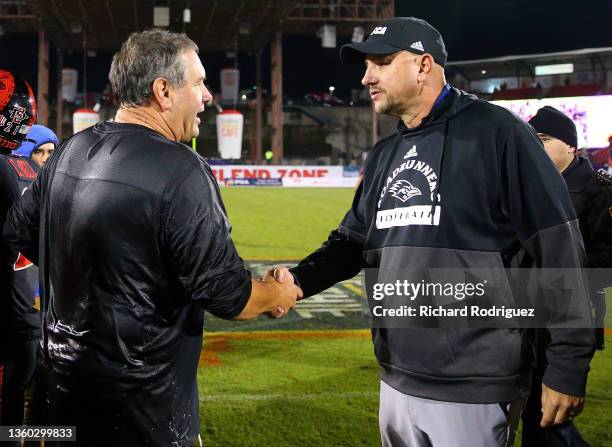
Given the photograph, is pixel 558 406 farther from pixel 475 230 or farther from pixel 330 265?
pixel 330 265

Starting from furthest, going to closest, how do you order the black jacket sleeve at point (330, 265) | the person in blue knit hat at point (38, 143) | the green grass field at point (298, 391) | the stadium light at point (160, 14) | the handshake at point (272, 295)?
the stadium light at point (160, 14)
the person in blue knit hat at point (38, 143)
the green grass field at point (298, 391)
the black jacket sleeve at point (330, 265)
the handshake at point (272, 295)

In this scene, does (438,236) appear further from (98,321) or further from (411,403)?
(98,321)

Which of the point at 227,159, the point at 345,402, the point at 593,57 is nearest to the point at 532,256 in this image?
the point at 345,402

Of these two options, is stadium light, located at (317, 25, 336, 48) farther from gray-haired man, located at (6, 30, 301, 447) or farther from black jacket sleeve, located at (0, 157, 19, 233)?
gray-haired man, located at (6, 30, 301, 447)

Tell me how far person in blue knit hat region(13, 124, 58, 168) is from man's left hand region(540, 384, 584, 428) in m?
3.42

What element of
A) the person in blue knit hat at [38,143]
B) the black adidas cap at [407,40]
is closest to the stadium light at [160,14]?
the person in blue knit hat at [38,143]

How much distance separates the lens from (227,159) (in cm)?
3844

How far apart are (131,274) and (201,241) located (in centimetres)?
24

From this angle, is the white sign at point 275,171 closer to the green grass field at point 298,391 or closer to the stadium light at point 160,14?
the stadium light at point 160,14

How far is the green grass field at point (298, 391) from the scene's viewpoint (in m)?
4.08

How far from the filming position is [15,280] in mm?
3211

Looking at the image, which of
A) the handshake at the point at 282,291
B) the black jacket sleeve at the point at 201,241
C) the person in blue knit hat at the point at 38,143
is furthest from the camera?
the person in blue knit hat at the point at 38,143

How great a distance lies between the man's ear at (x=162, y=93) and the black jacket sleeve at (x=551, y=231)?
1104 millimetres

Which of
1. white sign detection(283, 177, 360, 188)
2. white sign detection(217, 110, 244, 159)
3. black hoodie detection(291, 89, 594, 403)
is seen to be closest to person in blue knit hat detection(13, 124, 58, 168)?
black hoodie detection(291, 89, 594, 403)
